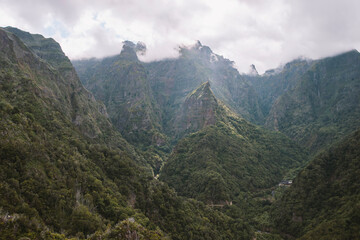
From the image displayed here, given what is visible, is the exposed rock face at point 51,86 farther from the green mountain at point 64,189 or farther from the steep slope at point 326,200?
the steep slope at point 326,200

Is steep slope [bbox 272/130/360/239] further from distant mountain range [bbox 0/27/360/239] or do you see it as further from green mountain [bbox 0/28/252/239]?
green mountain [bbox 0/28/252/239]

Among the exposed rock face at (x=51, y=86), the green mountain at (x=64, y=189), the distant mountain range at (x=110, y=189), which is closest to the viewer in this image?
the green mountain at (x=64, y=189)

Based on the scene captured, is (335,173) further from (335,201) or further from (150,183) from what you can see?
(150,183)

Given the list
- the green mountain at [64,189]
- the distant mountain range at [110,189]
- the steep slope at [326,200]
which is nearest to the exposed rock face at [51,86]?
the distant mountain range at [110,189]

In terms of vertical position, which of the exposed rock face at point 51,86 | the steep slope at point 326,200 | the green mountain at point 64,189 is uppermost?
the exposed rock face at point 51,86

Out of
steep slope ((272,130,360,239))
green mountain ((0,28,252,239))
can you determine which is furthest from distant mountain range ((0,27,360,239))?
steep slope ((272,130,360,239))

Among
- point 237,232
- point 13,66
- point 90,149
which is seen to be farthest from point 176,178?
point 13,66

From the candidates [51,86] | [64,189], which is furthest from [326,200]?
[51,86]
